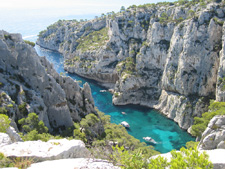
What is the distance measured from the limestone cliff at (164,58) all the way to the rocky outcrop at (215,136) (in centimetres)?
3413

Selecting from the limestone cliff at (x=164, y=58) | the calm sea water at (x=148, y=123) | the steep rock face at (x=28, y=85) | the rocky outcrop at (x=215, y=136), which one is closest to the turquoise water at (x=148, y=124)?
the calm sea water at (x=148, y=123)

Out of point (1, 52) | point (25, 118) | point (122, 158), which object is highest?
point (1, 52)

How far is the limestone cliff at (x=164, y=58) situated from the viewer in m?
60.4

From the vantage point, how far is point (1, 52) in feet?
110

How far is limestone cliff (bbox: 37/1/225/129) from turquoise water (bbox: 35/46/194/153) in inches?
126

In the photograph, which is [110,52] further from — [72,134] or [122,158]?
[122,158]

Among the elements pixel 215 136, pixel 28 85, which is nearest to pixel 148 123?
pixel 215 136

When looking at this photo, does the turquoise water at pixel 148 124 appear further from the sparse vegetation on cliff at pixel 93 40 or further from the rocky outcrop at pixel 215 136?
the sparse vegetation on cliff at pixel 93 40

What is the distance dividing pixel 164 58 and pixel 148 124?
29155mm

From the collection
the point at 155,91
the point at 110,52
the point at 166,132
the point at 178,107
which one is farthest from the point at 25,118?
the point at 110,52

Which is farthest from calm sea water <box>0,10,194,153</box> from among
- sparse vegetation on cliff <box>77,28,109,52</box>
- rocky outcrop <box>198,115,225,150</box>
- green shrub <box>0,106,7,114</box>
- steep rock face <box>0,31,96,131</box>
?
green shrub <box>0,106,7,114</box>

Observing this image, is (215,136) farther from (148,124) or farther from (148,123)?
(148,123)

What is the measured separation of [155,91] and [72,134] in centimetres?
5048

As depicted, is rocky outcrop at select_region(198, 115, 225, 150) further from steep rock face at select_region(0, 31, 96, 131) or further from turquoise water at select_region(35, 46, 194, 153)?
turquoise water at select_region(35, 46, 194, 153)
